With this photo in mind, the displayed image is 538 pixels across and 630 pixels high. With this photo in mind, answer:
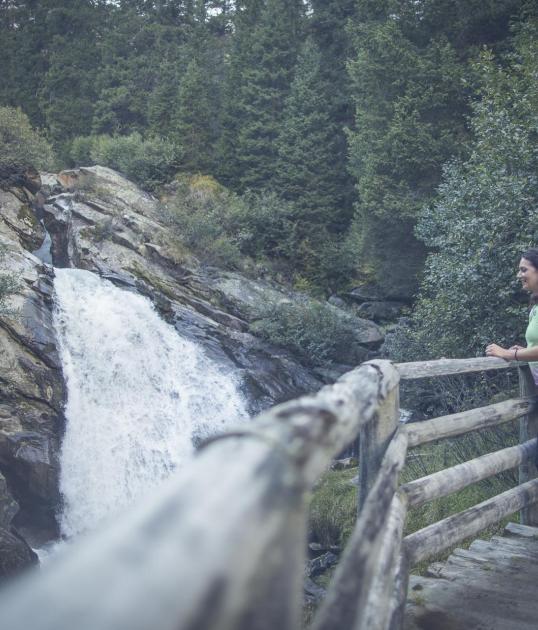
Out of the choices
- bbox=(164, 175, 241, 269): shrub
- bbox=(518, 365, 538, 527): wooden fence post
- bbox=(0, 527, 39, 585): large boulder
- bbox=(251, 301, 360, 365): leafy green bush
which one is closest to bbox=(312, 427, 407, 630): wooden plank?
bbox=(518, 365, 538, 527): wooden fence post

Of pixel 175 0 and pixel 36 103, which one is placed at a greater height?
pixel 175 0

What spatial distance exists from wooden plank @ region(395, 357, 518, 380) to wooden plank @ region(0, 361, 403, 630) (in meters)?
2.11

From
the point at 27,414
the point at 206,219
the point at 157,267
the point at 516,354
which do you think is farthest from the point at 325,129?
the point at 516,354

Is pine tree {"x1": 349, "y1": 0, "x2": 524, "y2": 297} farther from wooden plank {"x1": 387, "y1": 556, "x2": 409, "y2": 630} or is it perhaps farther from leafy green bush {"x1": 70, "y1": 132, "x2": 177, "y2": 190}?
wooden plank {"x1": 387, "y1": 556, "x2": 409, "y2": 630}

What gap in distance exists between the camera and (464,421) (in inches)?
147

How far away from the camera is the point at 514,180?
10.6m

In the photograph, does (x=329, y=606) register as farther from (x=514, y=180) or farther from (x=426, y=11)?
(x=426, y=11)

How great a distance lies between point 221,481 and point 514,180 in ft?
35.6

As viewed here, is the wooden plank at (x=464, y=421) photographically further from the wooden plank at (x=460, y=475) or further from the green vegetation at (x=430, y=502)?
the green vegetation at (x=430, y=502)

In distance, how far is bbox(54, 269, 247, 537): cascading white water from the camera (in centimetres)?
1147

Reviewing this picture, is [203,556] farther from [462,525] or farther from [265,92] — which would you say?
[265,92]

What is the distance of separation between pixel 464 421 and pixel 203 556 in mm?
3239

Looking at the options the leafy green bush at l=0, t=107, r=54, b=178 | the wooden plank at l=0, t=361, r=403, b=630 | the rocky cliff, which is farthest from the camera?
the leafy green bush at l=0, t=107, r=54, b=178

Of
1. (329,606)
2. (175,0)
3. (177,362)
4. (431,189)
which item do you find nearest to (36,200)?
(177,362)
